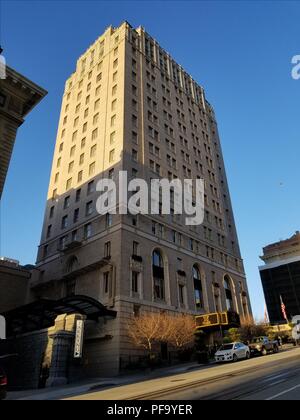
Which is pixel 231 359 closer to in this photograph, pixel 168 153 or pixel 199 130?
pixel 168 153

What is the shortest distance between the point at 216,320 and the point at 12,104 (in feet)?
107

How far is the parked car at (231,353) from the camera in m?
27.7

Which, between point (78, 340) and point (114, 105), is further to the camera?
point (114, 105)

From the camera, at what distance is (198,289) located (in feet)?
159

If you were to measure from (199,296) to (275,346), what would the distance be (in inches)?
541

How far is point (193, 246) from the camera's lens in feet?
166

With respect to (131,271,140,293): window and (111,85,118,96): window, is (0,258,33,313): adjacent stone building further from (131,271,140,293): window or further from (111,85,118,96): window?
(111,85,118,96): window

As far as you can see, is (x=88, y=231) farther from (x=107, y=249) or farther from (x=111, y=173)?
(x=111, y=173)

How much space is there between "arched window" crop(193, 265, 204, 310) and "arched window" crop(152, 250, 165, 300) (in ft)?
23.9

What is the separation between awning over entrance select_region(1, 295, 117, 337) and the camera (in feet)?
103

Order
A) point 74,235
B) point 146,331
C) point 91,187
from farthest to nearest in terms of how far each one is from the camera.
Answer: point 91,187 < point 74,235 < point 146,331

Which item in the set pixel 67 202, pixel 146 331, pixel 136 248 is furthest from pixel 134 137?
pixel 146 331

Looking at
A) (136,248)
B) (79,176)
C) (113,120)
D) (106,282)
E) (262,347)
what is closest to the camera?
(262,347)

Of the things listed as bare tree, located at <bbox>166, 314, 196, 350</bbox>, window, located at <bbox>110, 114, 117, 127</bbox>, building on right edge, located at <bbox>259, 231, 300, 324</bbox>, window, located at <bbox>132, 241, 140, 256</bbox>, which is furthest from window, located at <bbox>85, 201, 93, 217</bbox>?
building on right edge, located at <bbox>259, 231, 300, 324</bbox>
